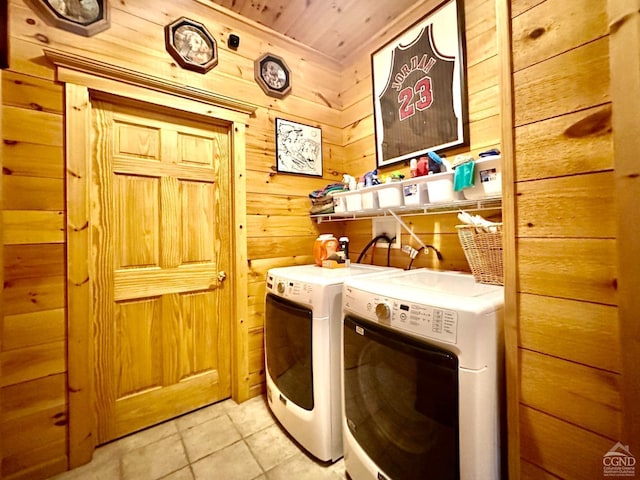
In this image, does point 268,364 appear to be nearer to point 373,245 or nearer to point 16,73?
point 373,245

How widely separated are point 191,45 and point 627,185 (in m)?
2.16

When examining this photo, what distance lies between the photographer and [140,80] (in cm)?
153

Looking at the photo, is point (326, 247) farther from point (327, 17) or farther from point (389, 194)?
point (327, 17)

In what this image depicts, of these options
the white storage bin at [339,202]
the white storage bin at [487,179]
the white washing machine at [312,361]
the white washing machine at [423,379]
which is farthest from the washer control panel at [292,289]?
the white storage bin at [487,179]

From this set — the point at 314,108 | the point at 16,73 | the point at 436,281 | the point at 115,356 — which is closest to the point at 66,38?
the point at 16,73

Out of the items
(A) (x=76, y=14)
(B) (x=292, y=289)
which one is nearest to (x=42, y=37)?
(A) (x=76, y=14)

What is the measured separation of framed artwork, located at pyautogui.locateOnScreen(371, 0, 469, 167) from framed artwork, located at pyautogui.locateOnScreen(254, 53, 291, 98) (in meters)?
0.68

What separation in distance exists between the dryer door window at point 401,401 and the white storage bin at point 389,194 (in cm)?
77

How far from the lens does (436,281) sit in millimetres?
1230

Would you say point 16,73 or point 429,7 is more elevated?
point 429,7

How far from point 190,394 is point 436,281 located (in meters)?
1.68

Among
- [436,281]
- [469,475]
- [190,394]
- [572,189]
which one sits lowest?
[190,394]

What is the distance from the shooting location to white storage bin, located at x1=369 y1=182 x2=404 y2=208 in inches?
61.3

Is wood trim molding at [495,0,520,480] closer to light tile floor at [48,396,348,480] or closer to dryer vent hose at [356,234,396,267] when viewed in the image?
light tile floor at [48,396,348,480]
